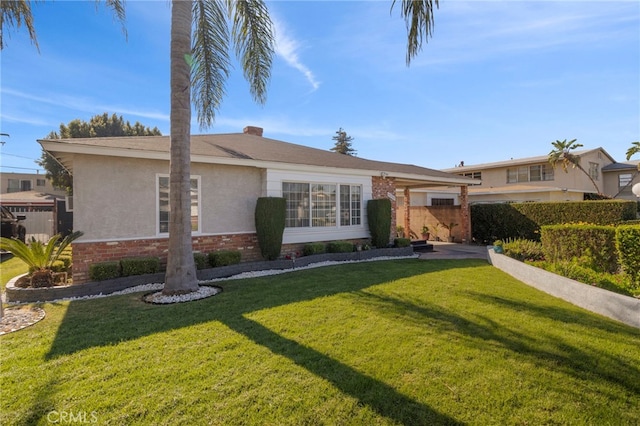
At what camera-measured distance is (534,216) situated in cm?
1516

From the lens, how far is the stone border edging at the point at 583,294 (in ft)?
16.3

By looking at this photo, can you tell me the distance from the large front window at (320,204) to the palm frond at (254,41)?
340 centimetres

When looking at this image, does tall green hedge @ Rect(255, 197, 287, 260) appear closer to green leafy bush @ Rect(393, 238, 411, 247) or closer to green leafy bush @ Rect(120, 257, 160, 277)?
green leafy bush @ Rect(120, 257, 160, 277)

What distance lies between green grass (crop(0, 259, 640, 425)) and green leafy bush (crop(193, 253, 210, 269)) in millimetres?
2392

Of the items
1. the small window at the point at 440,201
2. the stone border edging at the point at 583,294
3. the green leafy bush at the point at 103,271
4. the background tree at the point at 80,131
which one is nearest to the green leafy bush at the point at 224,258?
the green leafy bush at the point at 103,271

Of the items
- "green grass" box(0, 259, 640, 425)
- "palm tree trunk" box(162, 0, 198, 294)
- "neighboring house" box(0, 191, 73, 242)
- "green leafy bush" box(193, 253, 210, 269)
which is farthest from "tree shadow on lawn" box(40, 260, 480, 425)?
"neighboring house" box(0, 191, 73, 242)

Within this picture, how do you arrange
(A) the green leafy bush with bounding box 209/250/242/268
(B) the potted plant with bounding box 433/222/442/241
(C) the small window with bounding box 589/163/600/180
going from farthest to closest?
(C) the small window with bounding box 589/163/600/180, (B) the potted plant with bounding box 433/222/442/241, (A) the green leafy bush with bounding box 209/250/242/268

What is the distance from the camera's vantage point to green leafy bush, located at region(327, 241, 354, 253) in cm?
1113

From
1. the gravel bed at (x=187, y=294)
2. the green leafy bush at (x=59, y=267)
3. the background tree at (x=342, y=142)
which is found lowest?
the gravel bed at (x=187, y=294)

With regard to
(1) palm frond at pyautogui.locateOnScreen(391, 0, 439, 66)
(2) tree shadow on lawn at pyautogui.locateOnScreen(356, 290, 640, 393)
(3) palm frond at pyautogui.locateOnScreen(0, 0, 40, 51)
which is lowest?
(2) tree shadow on lawn at pyautogui.locateOnScreen(356, 290, 640, 393)

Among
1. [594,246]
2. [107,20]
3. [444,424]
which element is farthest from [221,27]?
[594,246]

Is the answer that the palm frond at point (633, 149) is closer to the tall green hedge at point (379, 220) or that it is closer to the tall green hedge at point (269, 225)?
the tall green hedge at point (379, 220)

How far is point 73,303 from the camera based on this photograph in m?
6.25

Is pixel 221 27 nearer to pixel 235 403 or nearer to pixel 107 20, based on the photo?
pixel 107 20
